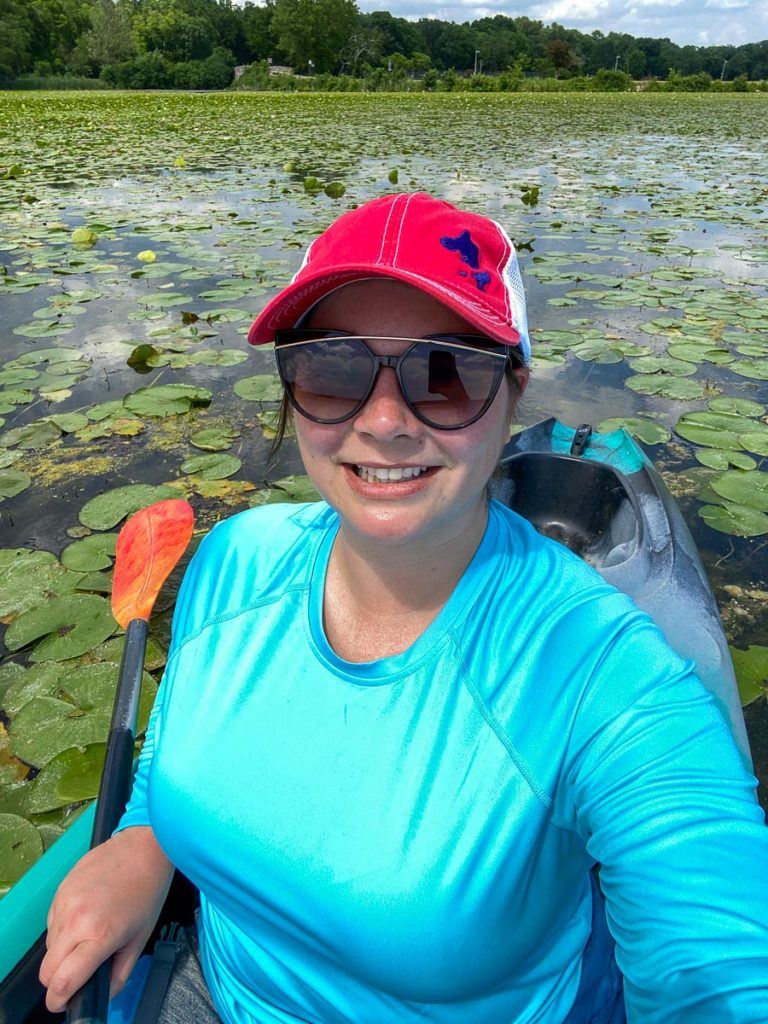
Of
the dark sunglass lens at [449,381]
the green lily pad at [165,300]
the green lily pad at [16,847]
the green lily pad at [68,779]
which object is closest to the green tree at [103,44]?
the green lily pad at [165,300]

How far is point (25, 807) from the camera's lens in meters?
1.62

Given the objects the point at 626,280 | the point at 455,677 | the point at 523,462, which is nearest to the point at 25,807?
the point at 455,677

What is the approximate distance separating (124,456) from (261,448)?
63 centimetres

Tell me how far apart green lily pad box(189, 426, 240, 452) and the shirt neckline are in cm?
236

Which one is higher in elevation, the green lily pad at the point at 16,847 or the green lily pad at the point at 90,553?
the green lily pad at the point at 90,553

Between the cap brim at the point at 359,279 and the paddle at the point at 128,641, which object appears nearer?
the cap brim at the point at 359,279

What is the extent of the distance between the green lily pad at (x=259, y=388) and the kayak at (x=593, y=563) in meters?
1.55

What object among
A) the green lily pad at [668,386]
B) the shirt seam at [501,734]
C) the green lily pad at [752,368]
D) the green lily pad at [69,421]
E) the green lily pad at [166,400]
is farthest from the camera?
the green lily pad at [752,368]

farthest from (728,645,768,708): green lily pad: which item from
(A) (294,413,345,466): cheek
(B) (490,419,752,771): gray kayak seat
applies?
(A) (294,413,345,466): cheek

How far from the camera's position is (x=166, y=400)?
3.59 m

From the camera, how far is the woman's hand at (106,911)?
915 millimetres

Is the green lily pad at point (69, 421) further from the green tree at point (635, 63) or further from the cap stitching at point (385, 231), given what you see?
the green tree at point (635, 63)

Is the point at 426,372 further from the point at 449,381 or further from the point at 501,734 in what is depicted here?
the point at 501,734

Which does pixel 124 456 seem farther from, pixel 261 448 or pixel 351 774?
pixel 351 774
